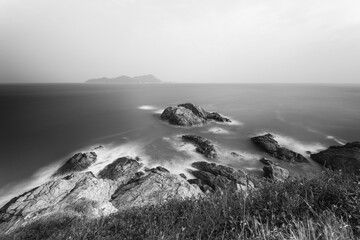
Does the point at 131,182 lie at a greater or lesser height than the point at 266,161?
greater

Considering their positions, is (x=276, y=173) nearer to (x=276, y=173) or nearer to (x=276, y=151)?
(x=276, y=173)

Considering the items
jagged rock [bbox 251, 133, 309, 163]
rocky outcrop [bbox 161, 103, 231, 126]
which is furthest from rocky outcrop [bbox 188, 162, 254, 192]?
rocky outcrop [bbox 161, 103, 231, 126]

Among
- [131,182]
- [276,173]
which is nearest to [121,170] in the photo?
[131,182]

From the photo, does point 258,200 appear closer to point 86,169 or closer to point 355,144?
point 86,169

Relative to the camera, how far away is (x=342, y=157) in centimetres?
1898

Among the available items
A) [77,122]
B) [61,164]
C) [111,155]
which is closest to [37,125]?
[77,122]

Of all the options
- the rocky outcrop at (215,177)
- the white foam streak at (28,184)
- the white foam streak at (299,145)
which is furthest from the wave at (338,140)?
the white foam streak at (28,184)

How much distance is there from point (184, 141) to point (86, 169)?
46.3 feet

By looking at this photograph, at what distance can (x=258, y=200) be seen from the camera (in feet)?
13.9

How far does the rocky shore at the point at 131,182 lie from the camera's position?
35.4 feet

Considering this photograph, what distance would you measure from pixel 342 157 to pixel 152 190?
854 inches

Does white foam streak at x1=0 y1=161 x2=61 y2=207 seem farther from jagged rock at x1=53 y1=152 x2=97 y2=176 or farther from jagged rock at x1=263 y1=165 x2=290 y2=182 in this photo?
jagged rock at x1=263 y1=165 x2=290 y2=182

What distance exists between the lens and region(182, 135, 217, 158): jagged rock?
22453 millimetres

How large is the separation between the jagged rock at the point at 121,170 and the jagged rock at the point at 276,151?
58.0ft
